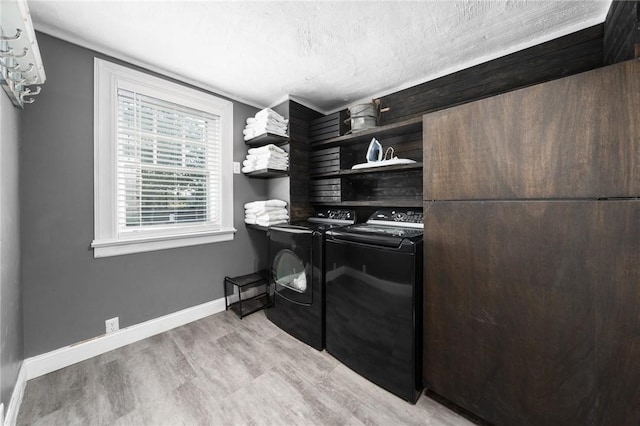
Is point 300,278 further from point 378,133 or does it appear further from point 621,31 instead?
point 621,31

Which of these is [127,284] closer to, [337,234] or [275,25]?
[337,234]

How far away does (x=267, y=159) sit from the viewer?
7.56 feet

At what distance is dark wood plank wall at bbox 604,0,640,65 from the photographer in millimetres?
984

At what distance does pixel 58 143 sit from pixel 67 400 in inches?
65.8

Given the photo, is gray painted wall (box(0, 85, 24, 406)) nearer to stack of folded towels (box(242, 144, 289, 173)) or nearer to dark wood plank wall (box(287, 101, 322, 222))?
stack of folded towels (box(242, 144, 289, 173))

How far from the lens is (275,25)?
1486 mm

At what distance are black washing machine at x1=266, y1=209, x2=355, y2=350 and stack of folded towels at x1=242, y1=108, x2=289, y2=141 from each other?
3.30 ft

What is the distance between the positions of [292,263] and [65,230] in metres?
1.69

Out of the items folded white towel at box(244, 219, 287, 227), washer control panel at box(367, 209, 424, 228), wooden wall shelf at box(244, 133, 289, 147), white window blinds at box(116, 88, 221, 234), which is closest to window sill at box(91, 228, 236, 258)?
white window blinds at box(116, 88, 221, 234)

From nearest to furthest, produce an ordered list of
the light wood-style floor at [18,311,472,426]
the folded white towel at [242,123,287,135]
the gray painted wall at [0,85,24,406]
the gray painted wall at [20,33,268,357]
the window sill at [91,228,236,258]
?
1. the gray painted wall at [0,85,24,406]
2. the light wood-style floor at [18,311,472,426]
3. the gray painted wall at [20,33,268,357]
4. the window sill at [91,228,236,258]
5. the folded white towel at [242,123,287,135]

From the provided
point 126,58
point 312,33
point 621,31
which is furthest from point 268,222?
point 621,31

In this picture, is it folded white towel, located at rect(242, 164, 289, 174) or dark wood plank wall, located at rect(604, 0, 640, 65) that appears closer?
dark wood plank wall, located at rect(604, 0, 640, 65)

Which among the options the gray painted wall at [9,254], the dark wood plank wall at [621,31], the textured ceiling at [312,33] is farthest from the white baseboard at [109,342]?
the dark wood plank wall at [621,31]

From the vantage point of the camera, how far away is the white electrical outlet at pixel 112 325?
71.9 inches
